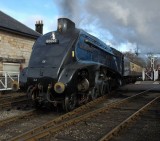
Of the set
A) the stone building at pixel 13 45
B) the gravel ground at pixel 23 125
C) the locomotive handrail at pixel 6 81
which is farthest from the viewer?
the stone building at pixel 13 45

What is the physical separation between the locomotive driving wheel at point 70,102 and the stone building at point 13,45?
11350mm

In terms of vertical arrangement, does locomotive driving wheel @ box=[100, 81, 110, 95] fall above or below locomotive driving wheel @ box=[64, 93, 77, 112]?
above

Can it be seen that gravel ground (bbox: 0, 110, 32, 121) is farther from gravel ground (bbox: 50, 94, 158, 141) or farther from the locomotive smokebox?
the locomotive smokebox

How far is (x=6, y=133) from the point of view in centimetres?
785

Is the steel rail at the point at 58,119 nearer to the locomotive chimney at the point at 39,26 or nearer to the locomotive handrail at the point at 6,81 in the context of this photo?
the locomotive handrail at the point at 6,81

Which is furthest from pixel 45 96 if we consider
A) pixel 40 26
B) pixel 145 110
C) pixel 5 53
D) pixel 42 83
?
pixel 40 26

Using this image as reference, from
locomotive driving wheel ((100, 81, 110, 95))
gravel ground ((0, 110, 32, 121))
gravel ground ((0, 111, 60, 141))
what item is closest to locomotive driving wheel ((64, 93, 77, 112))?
gravel ground ((0, 111, 60, 141))

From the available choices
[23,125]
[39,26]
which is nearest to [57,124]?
[23,125]

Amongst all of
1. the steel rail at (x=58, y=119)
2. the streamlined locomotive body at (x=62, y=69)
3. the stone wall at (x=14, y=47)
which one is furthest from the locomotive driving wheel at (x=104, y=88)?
the stone wall at (x=14, y=47)

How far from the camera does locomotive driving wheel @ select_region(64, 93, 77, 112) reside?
1050 centimetres

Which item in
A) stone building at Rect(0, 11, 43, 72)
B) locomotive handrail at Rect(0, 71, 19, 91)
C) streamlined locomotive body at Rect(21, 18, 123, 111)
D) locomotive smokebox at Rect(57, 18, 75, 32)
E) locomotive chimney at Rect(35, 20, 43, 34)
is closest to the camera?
streamlined locomotive body at Rect(21, 18, 123, 111)

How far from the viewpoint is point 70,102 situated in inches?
429

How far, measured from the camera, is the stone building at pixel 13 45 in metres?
21.6

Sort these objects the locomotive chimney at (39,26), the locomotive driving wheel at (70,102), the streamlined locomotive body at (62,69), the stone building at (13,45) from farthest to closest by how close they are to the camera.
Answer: the locomotive chimney at (39,26) < the stone building at (13,45) < the locomotive driving wheel at (70,102) < the streamlined locomotive body at (62,69)
